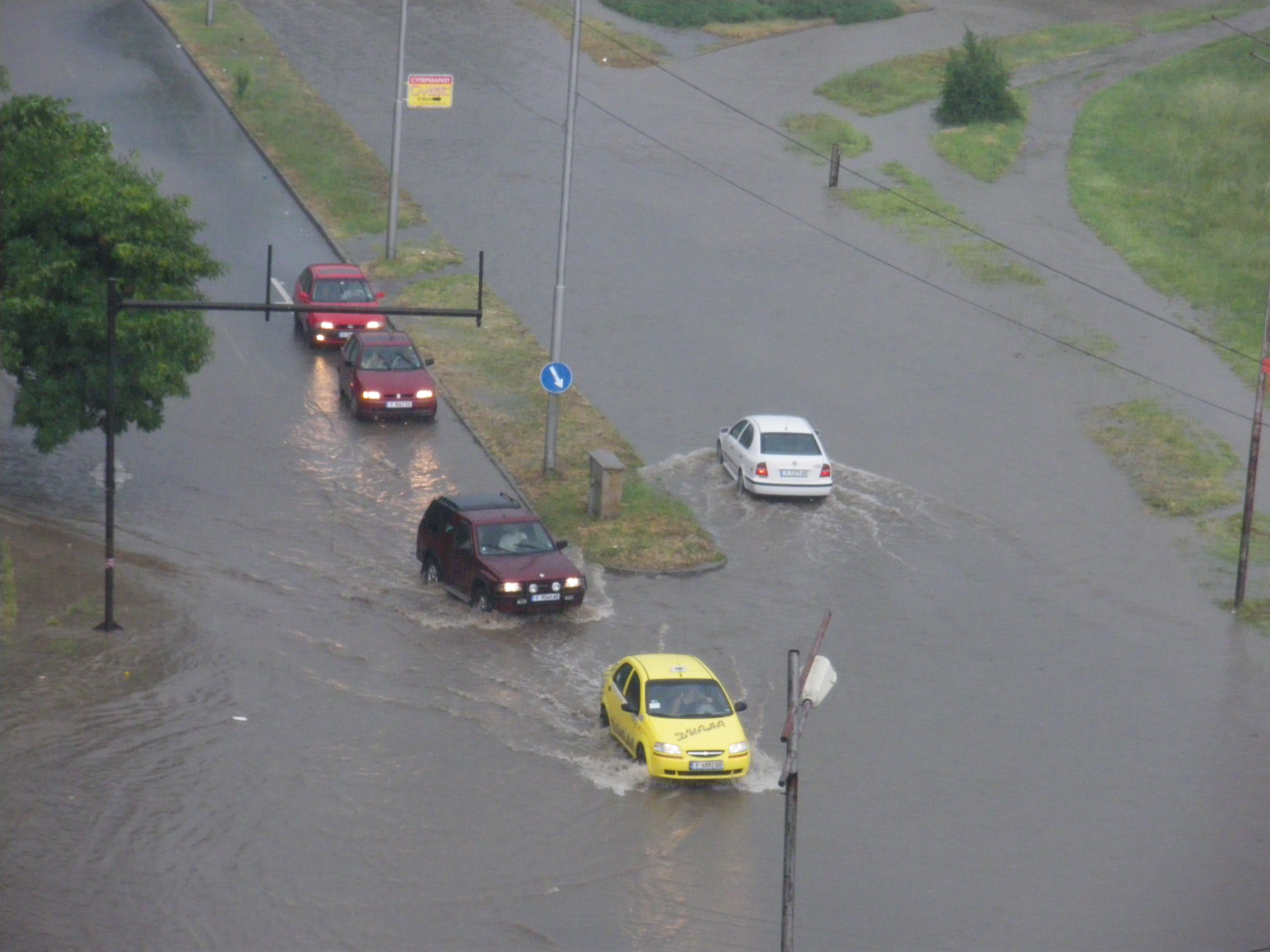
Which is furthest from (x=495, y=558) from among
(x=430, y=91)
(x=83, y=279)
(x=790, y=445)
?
(x=430, y=91)

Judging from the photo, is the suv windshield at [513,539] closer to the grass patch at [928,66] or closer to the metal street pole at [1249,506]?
the metal street pole at [1249,506]

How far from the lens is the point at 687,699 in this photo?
2009cm

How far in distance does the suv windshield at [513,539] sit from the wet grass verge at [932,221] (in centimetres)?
2093

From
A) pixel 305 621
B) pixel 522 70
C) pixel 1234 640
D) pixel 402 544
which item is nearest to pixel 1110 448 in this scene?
pixel 1234 640

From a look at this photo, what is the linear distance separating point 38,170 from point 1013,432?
19.7 meters

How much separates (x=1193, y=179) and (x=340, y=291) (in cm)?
2896

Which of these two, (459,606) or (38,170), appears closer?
(459,606)

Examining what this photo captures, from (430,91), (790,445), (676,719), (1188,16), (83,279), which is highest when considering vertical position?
(1188,16)

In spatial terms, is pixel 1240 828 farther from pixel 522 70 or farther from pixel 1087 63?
pixel 1087 63

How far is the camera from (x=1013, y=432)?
34250 mm

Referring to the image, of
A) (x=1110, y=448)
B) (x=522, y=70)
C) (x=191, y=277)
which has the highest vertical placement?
(x=522, y=70)

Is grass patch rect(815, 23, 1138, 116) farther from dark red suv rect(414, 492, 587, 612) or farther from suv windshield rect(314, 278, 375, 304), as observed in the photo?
dark red suv rect(414, 492, 587, 612)

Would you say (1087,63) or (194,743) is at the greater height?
(1087,63)

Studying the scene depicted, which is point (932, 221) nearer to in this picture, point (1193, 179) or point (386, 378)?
point (1193, 179)
